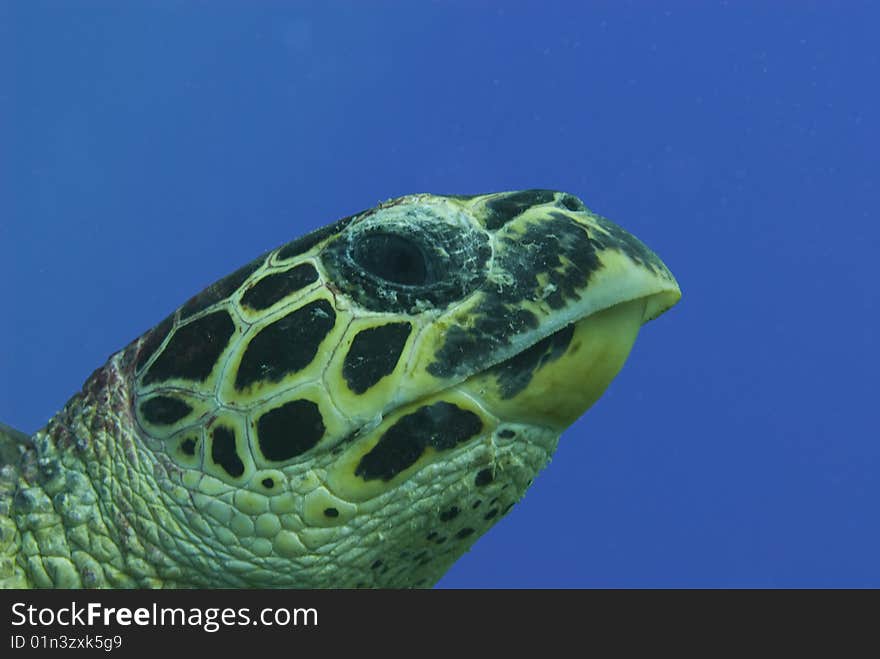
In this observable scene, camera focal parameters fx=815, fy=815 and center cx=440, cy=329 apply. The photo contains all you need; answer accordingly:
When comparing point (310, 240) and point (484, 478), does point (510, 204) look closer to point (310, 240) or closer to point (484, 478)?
point (310, 240)

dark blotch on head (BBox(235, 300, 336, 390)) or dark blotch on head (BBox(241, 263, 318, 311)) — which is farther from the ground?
dark blotch on head (BBox(241, 263, 318, 311))

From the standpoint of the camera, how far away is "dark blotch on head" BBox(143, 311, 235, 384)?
5.04 feet

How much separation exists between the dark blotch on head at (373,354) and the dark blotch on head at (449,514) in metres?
0.30

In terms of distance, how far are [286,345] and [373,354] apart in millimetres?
175

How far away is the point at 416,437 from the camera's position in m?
1.40

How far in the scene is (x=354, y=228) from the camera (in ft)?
5.07

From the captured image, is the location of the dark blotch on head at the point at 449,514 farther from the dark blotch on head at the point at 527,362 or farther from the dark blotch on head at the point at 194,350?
the dark blotch on head at the point at 194,350

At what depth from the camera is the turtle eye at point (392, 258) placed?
4.81ft

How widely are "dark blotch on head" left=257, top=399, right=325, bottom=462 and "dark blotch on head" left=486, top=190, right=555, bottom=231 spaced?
476 mm

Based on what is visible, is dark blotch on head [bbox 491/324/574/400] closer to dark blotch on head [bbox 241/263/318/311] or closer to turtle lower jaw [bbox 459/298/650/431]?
turtle lower jaw [bbox 459/298/650/431]

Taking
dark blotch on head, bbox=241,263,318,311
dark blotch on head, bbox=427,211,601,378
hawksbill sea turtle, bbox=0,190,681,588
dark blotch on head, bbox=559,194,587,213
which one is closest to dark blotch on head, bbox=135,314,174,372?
hawksbill sea turtle, bbox=0,190,681,588

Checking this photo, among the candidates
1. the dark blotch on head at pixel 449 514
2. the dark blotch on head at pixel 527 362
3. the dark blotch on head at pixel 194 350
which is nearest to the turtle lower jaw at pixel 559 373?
the dark blotch on head at pixel 527 362
